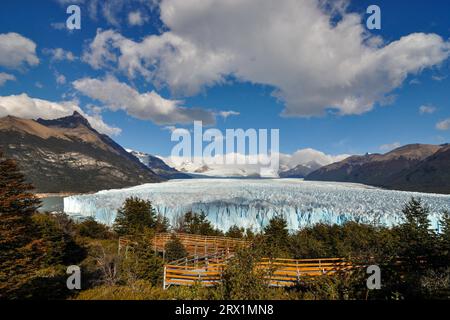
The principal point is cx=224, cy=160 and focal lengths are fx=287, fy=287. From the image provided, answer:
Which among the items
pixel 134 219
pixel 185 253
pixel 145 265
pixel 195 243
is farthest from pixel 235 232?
pixel 145 265

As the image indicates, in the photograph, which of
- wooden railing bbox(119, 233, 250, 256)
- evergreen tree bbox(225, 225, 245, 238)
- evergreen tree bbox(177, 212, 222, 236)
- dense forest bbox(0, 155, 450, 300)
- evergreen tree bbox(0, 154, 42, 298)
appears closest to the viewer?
dense forest bbox(0, 155, 450, 300)

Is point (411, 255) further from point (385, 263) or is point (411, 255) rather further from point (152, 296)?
point (152, 296)

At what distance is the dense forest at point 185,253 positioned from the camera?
317 inches

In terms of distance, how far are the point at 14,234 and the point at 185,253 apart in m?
13.3

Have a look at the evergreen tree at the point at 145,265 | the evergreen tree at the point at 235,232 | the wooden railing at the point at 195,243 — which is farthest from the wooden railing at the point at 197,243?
the evergreen tree at the point at 235,232

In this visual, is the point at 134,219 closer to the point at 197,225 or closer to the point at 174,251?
the point at 197,225

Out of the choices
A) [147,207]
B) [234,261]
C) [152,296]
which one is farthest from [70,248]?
[234,261]

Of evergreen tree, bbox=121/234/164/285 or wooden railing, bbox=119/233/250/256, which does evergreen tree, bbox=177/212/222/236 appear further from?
evergreen tree, bbox=121/234/164/285

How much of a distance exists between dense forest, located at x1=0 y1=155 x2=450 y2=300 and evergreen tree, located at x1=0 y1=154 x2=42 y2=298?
0.05 metres

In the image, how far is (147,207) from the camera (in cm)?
4241

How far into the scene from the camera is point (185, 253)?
26.0 m

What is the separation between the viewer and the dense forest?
805 cm

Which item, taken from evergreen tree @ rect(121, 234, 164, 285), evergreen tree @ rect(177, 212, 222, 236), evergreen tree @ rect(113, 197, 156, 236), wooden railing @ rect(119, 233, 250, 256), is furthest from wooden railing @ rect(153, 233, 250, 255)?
evergreen tree @ rect(113, 197, 156, 236)

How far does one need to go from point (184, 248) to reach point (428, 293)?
21.9m
